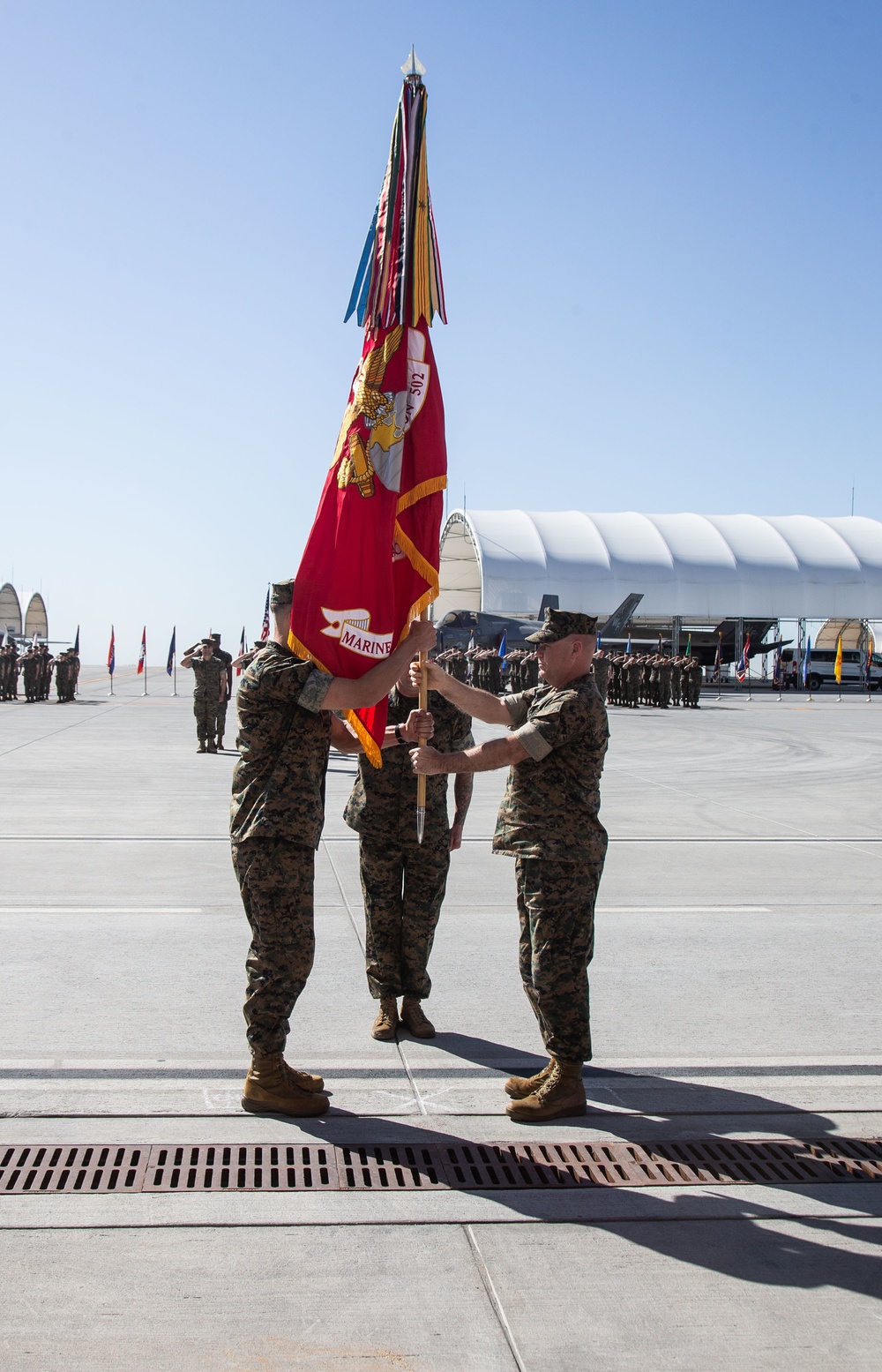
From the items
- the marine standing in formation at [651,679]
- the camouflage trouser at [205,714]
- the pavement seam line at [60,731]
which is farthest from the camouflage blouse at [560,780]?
the marine standing in formation at [651,679]

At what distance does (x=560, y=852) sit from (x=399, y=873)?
1244 millimetres

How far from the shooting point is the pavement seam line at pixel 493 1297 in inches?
113

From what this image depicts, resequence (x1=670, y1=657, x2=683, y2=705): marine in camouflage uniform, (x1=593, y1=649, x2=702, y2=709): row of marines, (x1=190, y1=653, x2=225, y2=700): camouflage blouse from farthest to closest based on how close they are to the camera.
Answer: (x1=670, y1=657, x2=683, y2=705): marine in camouflage uniform → (x1=593, y1=649, x2=702, y2=709): row of marines → (x1=190, y1=653, x2=225, y2=700): camouflage blouse

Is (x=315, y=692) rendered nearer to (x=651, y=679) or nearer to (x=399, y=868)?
(x=399, y=868)

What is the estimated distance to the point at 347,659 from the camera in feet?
15.8

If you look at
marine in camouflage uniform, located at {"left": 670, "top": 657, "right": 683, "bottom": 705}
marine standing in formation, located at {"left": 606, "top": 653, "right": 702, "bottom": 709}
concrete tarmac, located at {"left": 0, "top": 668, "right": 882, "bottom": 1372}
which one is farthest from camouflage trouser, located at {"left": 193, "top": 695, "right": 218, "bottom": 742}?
marine in camouflage uniform, located at {"left": 670, "top": 657, "right": 683, "bottom": 705}

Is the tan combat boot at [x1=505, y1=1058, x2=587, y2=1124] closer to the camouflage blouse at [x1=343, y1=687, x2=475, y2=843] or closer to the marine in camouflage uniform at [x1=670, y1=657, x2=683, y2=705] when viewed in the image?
the camouflage blouse at [x1=343, y1=687, x2=475, y2=843]

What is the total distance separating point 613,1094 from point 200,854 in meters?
5.77

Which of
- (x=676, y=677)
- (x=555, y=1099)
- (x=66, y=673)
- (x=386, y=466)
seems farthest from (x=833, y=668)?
(x=555, y=1099)

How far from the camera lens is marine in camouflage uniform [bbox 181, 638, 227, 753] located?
18547mm

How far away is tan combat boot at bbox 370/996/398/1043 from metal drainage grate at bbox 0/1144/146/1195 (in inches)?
58.3

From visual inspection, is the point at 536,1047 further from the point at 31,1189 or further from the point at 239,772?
the point at 31,1189

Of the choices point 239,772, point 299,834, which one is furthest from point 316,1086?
point 239,772

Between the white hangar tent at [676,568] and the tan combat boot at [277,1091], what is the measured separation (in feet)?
180
